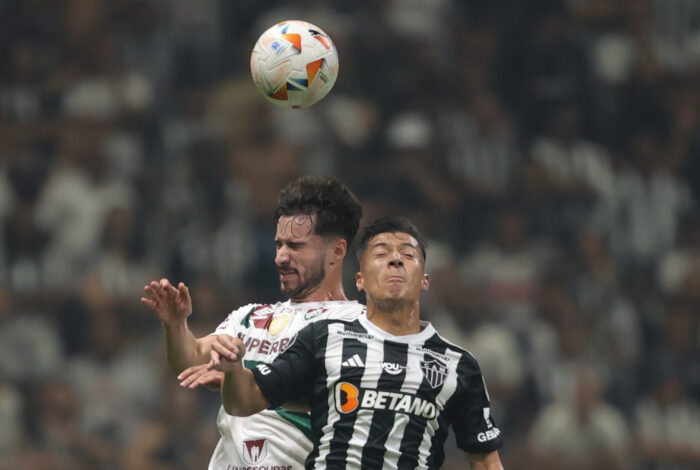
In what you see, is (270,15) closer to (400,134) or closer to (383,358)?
(400,134)

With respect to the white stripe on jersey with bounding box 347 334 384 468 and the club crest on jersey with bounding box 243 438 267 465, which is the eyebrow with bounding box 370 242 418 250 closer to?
the white stripe on jersey with bounding box 347 334 384 468

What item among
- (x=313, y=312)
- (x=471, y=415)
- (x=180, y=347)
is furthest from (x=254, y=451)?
(x=471, y=415)

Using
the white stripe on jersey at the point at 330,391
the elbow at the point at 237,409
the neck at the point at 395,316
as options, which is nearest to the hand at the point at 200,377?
the elbow at the point at 237,409

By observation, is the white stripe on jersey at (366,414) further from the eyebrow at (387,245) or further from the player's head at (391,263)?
the eyebrow at (387,245)

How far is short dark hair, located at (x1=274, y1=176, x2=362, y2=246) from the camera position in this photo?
18.7ft

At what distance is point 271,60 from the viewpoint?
6070 millimetres

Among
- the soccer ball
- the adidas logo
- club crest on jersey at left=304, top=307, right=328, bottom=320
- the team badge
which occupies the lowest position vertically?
the adidas logo

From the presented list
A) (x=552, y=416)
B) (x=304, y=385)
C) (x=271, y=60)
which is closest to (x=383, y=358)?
(x=304, y=385)

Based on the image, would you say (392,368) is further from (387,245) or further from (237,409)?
(237,409)

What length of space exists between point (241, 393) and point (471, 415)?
1.06 metres

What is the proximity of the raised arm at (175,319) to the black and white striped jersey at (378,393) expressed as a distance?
565 millimetres

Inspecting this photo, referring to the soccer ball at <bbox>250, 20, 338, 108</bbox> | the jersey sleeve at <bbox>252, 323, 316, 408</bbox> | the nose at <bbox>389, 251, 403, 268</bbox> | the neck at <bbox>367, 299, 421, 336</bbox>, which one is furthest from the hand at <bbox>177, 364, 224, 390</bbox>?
the soccer ball at <bbox>250, 20, 338, 108</bbox>

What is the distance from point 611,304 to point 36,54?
5663mm

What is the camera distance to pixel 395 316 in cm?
498
